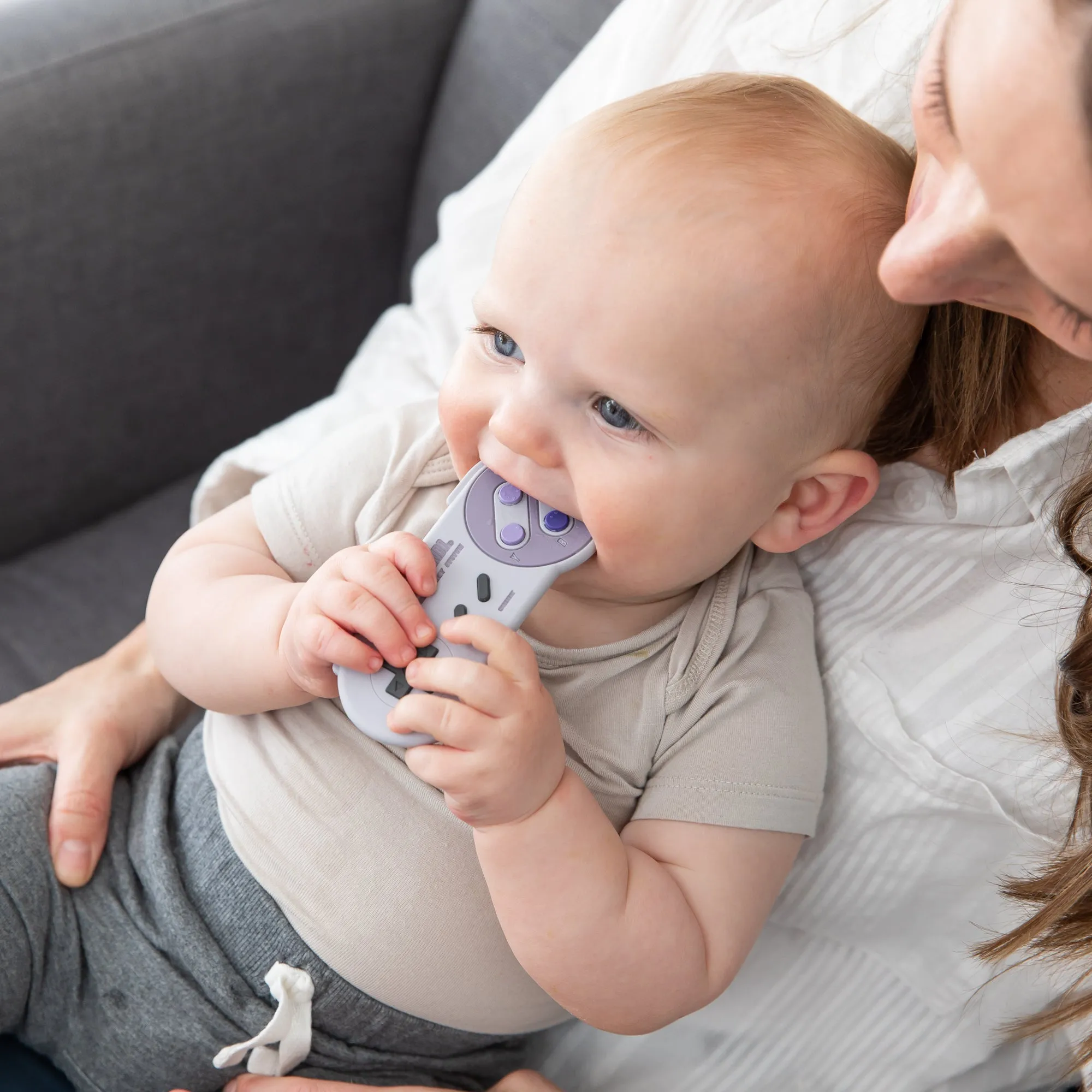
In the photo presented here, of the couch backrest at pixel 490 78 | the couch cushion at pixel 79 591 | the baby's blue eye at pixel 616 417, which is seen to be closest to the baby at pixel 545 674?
the baby's blue eye at pixel 616 417

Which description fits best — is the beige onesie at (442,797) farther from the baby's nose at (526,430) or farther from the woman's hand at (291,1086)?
the baby's nose at (526,430)

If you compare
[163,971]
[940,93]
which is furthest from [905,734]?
[163,971]

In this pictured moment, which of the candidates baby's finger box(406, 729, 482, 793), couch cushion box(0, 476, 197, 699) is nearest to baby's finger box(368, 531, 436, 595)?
baby's finger box(406, 729, 482, 793)

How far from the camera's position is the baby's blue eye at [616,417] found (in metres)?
0.66

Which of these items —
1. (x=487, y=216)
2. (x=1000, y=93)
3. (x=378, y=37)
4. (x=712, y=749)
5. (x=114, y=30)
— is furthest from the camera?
(x=378, y=37)

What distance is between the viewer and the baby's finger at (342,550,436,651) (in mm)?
656

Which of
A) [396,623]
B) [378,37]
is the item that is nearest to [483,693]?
[396,623]

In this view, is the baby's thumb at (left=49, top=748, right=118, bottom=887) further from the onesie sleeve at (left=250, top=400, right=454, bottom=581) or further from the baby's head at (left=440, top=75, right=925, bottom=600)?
the baby's head at (left=440, top=75, right=925, bottom=600)

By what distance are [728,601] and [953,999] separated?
0.32m

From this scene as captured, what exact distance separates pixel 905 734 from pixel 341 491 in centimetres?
42

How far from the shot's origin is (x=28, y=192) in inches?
41.4

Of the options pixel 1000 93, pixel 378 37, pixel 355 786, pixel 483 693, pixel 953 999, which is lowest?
pixel 953 999

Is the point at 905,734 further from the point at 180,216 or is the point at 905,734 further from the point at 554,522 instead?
the point at 180,216

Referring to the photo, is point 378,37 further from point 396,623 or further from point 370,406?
point 396,623
